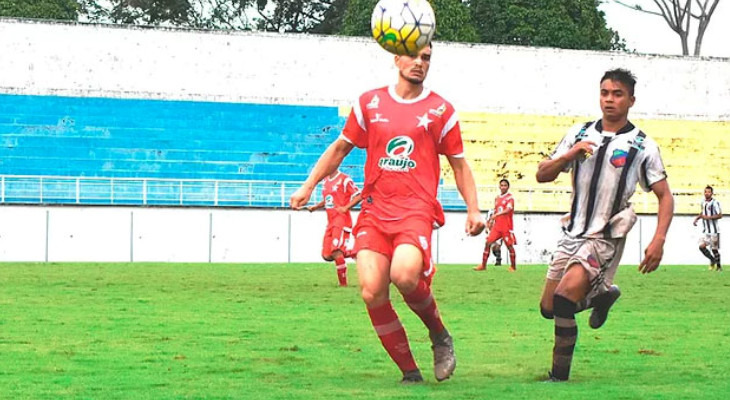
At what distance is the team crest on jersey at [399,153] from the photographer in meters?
9.16

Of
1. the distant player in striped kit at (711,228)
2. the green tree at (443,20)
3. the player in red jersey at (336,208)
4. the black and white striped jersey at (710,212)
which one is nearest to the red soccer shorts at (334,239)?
the player in red jersey at (336,208)

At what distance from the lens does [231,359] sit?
36.3ft

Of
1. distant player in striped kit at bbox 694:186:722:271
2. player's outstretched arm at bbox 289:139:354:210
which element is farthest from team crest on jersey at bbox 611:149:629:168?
distant player in striped kit at bbox 694:186:722:271

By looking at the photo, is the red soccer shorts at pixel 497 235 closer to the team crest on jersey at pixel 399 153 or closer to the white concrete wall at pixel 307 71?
the white concrete wall at pixel 307 71

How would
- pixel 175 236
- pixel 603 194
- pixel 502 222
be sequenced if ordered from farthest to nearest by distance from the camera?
pixel 175 236 → pixel 502 222 → pixel 603 194

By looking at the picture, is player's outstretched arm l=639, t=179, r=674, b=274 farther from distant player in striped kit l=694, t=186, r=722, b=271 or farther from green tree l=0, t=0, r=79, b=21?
green tree l=0, t=0, r=79, b=21

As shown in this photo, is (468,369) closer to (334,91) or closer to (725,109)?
(334,91)

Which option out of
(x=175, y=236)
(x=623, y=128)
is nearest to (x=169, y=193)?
(x=175, y=236)

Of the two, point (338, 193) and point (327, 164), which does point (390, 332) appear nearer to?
point (327, 164)

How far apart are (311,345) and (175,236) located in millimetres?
27255

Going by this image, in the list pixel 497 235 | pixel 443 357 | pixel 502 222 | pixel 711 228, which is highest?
pixel 443 357

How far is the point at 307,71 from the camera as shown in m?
46.6

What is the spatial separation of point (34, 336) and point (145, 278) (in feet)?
45.9

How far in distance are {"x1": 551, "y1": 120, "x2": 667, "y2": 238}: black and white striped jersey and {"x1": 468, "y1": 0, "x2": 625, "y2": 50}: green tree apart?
57252mm
